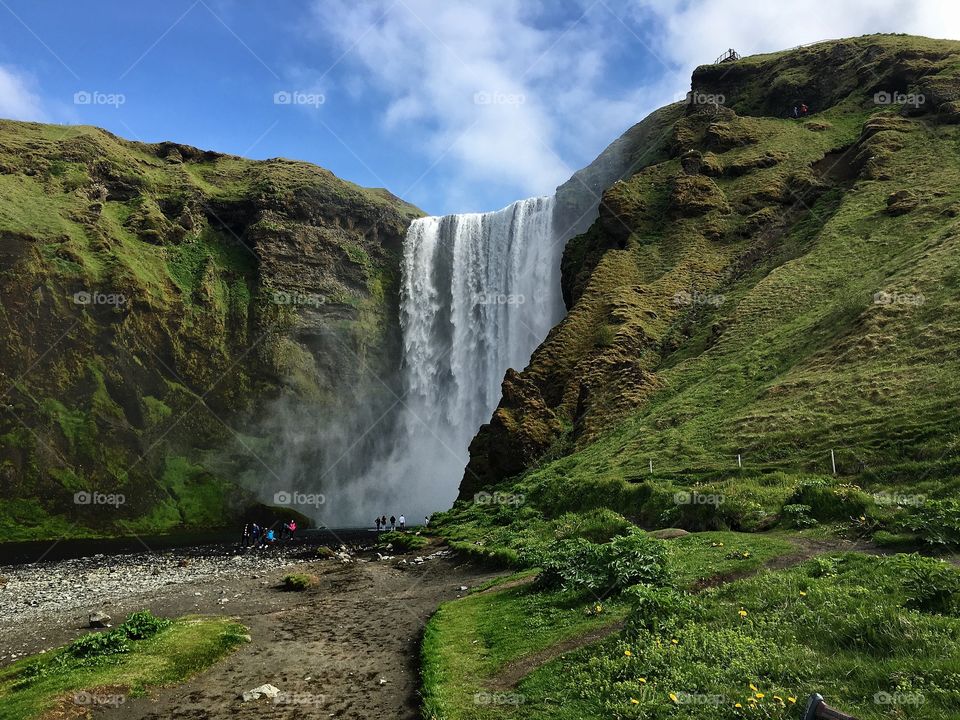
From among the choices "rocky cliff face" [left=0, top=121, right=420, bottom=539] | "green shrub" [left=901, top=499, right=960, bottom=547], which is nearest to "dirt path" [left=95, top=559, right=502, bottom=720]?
"green shrub" [left=901, top=499, right=960, bottom=547]

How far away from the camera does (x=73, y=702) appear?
1223cm

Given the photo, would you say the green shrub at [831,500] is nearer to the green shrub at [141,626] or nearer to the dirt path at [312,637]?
the dirt path at [312,637]

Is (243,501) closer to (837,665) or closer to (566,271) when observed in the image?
(566,271)

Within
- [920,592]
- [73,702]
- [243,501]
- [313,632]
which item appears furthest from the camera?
[243,501]

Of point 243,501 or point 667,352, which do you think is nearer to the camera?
point 667,352

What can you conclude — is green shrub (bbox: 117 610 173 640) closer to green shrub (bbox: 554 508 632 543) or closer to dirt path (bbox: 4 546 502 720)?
dirt path (bbox: 4 546 502 720)

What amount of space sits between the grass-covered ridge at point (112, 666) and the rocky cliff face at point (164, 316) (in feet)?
164

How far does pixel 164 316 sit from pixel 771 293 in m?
68.7

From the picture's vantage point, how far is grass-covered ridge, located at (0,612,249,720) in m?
12.4

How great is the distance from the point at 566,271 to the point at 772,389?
107 feet

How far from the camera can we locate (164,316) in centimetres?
7531

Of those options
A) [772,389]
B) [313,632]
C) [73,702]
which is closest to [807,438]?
[772,389]

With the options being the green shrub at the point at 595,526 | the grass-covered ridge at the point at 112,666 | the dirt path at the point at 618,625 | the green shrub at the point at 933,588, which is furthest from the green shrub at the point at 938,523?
the grass-covered ridge at the point at 112,666

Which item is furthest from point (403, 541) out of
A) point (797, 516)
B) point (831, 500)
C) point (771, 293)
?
point (771, 293)
